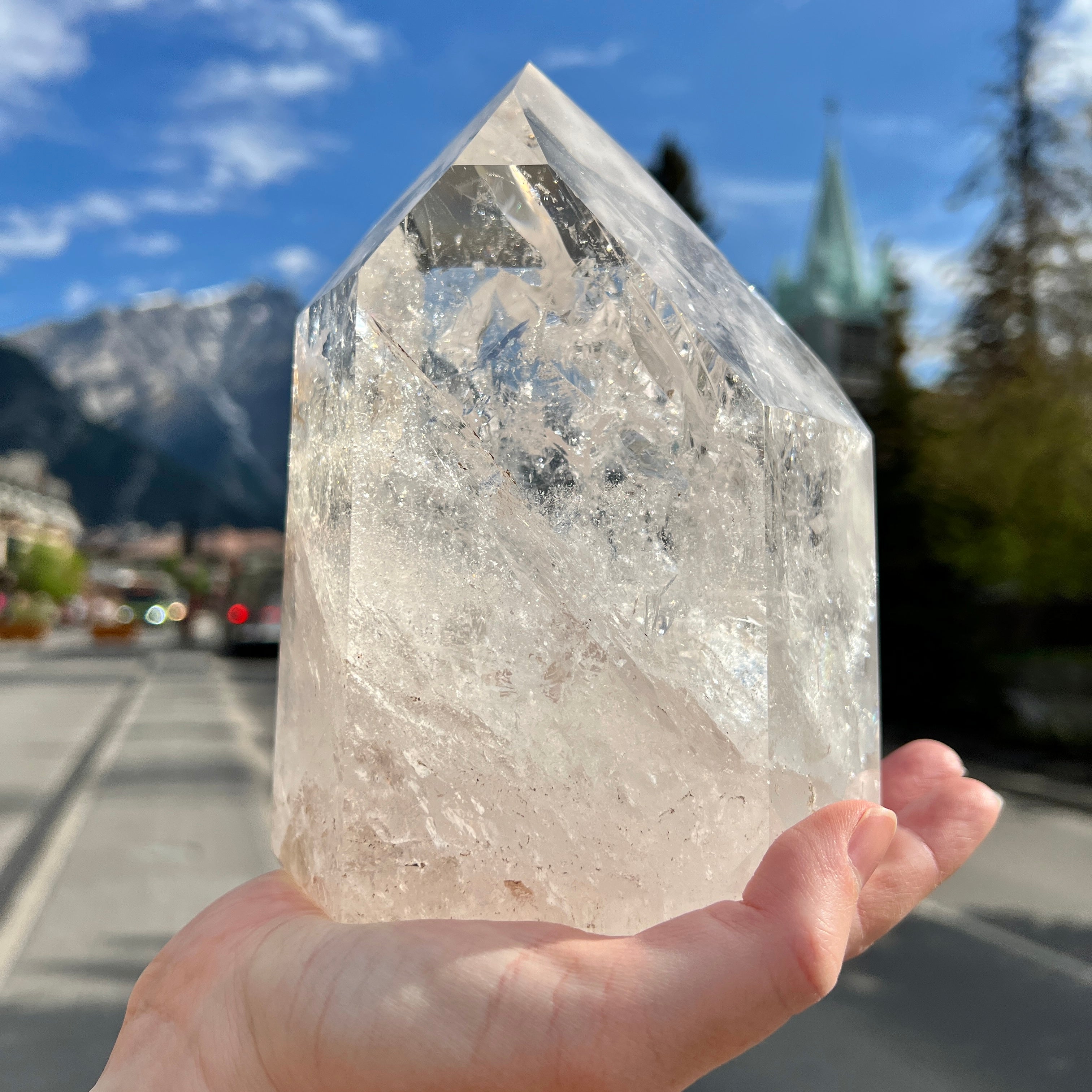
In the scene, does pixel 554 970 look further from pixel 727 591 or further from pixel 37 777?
pixel 37 777

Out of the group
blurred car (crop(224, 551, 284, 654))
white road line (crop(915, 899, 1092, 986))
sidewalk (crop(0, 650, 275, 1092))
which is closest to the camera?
sidewalk (crop(0, 650, 275, 1092))

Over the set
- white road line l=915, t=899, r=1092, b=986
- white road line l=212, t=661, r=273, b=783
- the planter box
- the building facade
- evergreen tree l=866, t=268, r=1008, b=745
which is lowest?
the planter box

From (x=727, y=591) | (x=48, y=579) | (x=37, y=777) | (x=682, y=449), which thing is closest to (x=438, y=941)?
(x=727, y=591)

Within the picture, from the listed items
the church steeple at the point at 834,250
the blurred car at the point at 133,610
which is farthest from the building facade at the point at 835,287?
the blurred car at the point at 133,610

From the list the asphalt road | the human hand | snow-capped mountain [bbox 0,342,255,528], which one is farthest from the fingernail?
snow-capped mountain [bbox 0,342,255,528]

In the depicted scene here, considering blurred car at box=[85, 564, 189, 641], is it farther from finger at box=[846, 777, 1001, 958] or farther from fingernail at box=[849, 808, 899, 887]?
fingernail at box=[849, 808, 899, 887]
